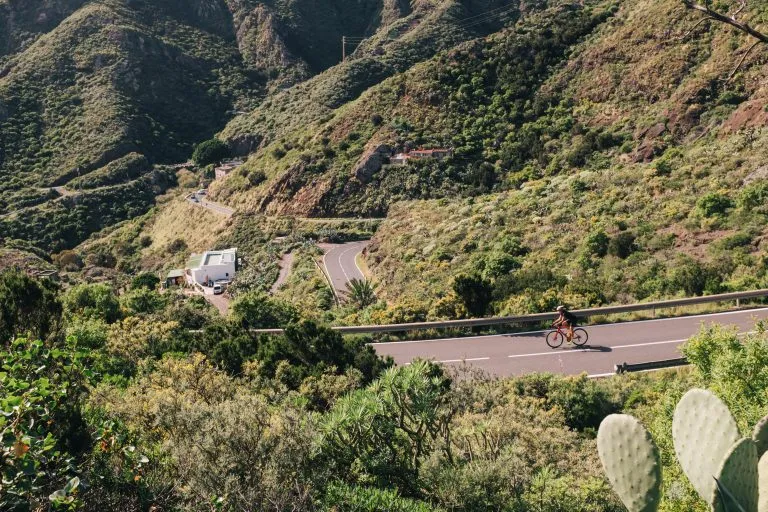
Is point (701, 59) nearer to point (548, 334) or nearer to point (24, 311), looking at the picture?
point (548, 334)

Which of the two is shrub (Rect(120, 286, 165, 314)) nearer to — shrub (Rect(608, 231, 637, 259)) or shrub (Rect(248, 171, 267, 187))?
shrub (Rect(608, 231, 637, 259))

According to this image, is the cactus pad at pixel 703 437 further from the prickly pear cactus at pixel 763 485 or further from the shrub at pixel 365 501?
the shrub at pixel 365 501

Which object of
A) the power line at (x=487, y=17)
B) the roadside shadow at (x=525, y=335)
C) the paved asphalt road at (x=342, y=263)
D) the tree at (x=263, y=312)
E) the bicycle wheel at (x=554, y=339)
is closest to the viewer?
the bicycle wheel at (x=554, y=339)

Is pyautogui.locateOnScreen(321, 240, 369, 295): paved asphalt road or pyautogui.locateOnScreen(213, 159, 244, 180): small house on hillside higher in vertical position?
pyautogui.locateOnScreen(213, 159, 244, 180): small house on hillside

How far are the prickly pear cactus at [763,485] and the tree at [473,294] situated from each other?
14016mm

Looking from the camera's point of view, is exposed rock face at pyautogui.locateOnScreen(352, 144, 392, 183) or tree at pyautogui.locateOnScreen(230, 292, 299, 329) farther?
exposed rock face at pyautogui.locateOnScreen(352, 144, 392, 183)

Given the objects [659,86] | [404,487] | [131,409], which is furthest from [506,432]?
[659,86]

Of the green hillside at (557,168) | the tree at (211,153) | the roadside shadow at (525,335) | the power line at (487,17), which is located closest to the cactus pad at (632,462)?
the green hillside at (557,168)

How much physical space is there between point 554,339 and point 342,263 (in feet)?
79.3

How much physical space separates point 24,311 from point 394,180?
34922mm

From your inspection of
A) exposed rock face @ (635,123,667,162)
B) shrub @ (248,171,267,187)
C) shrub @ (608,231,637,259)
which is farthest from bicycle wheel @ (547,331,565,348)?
shrub @ (248,171,267,187)

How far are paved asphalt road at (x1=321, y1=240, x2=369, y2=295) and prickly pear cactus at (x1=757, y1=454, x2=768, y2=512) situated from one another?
2607 centimetres

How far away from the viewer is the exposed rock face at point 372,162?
154ft

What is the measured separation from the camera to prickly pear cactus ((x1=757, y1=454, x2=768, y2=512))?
395 centimetres
